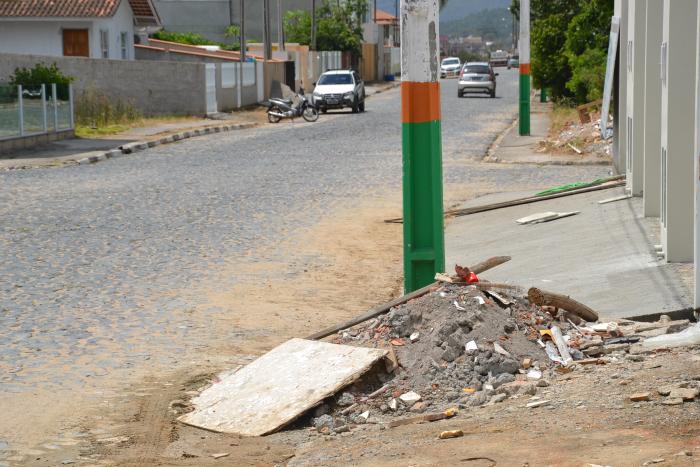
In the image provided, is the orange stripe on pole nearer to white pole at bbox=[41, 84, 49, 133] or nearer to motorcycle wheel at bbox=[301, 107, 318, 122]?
white pole at bbox=[41, 84, 49, 133]

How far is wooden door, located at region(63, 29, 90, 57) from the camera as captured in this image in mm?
46031

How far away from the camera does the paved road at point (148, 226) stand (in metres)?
8.62

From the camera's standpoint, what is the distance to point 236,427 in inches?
261

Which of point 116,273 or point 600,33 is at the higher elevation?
point 600,33

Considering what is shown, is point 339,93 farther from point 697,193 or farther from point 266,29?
point 697,193

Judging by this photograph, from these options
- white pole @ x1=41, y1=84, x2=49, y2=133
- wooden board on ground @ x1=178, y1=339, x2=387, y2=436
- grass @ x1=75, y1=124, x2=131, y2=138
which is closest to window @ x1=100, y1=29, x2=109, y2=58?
grass @ x1=75, y1=124, x2=131, y2=138

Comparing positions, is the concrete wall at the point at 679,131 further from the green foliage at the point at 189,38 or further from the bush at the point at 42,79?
the green foliage at the point at 189,38

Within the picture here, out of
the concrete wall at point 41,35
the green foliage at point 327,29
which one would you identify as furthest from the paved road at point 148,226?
the green foliage at point 327,29

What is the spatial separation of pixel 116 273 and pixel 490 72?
45.5 metres

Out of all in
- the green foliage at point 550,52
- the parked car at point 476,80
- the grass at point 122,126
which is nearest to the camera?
the grass at point 122,126

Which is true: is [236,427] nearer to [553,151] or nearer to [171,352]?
[171,352]

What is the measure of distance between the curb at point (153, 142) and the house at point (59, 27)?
10861mm

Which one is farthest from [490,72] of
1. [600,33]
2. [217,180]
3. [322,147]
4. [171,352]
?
[171,352]

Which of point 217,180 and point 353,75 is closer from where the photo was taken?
point 217,180
